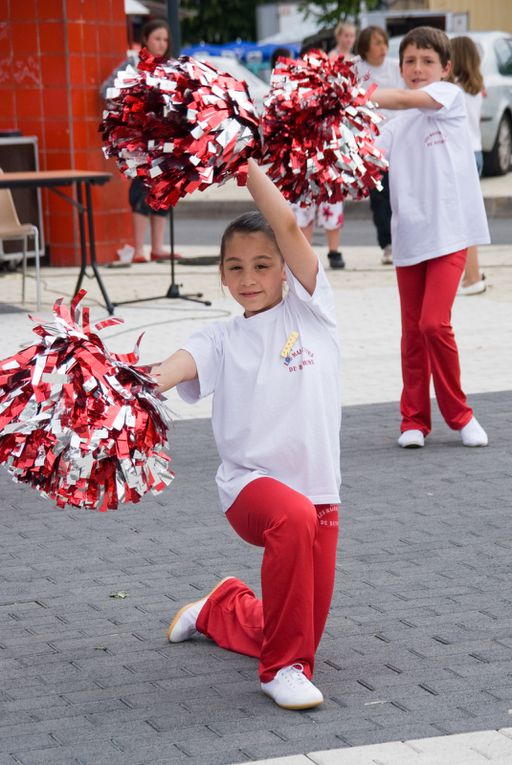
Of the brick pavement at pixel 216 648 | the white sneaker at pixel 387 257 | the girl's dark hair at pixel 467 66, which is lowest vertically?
the brick pavement at pixel 216 648

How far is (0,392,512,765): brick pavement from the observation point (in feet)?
11.9

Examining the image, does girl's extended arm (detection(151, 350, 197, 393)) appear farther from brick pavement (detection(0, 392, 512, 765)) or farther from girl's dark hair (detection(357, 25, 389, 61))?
girl's dark hair (detection(357, 25, 389, 61))

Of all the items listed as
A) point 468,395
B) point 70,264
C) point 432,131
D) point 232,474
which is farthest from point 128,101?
point 70,264

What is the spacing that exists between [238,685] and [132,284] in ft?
28.8

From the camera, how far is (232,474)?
392 cm

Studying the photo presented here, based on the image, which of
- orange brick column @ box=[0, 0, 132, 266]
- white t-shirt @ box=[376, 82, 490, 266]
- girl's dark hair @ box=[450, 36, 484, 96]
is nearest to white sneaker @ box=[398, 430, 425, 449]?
white t-shirt @ box=[376, 82, 490, 266]

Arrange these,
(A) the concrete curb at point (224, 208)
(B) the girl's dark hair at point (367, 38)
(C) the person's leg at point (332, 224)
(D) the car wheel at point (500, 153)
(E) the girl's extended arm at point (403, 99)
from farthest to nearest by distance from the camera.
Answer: (D) the car wheel at point (500, 153) → (A) the concrete curb at point (224, 208) → (C) the person's leg at point (332, 224) → (B) the girl's dark hair at point (367, 38) → (E) the girl's extended arm at point (403, 99)

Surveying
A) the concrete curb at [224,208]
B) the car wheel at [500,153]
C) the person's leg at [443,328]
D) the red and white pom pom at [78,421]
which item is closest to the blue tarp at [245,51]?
the car wheel at [500,153]

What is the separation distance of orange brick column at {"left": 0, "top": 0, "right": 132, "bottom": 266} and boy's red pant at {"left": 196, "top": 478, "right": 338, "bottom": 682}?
9986 mm

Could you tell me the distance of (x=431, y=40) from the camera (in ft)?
21.1

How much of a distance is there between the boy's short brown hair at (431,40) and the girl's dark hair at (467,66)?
3848 millimetres

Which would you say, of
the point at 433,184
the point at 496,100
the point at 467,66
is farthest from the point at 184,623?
the point at 496,100

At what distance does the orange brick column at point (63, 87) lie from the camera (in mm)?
13359

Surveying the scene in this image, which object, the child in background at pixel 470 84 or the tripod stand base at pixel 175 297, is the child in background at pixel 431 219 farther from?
the tripod stand base at pixel 175 297
